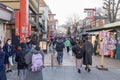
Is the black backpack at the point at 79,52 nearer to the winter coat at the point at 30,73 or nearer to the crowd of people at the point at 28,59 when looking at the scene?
the crowd of people at the point at 28,59

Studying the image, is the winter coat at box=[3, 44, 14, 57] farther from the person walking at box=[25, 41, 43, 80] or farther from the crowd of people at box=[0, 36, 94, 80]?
the person walking at box=[25, 41, 43, 80]

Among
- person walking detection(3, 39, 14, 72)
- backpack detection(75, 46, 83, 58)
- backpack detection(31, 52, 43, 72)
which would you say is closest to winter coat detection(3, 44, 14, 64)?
person walking detection(3, 39, 14, 72)

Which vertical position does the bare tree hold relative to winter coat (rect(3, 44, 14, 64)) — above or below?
above

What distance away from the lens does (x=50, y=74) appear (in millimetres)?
17266

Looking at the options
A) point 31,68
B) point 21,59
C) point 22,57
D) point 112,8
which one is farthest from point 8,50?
point 112,8

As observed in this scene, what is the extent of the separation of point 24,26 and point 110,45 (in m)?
10.4

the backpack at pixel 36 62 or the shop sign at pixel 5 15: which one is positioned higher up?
the shop sign at pixel 5 15

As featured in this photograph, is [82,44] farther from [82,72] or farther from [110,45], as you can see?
[110,45]

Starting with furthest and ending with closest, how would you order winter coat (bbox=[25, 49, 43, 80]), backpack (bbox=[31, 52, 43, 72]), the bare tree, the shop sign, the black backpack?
the bare tree → the shop sign → the black backpack → winter coat (bbox=[25, 49, 43, 80]) → backpack (bbox=[31, 52, 43, 72])

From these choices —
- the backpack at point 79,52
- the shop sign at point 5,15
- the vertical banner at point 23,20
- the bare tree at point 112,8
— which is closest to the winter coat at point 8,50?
the backpack at point 79,52

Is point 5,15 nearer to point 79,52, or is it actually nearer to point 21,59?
point 79,52

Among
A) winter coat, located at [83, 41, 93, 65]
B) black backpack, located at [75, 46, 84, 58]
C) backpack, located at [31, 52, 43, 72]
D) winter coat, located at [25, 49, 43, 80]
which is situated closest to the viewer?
backpack, located at [31, 52, 43, 72]

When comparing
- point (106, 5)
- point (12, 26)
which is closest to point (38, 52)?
point (12, 26)

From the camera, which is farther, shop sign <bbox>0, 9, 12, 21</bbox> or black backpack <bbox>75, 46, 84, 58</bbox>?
shop sign <bbox>0, 9, 12, 21</bbox>
